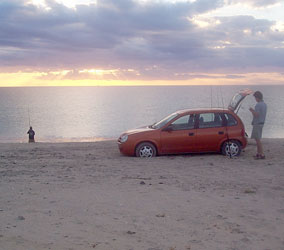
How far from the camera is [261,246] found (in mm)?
4406

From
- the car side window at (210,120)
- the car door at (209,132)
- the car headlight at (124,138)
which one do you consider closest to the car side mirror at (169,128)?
the car door at (209,132)

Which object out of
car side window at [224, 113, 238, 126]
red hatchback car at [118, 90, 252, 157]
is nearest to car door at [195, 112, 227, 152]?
red hatchback car at [118, 90, 252, 157]

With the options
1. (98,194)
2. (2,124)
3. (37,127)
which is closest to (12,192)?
(98,194)

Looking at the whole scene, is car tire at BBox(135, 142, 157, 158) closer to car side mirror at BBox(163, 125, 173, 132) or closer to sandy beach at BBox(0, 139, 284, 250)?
car side mirror at BBox(163, 125, 173, 132)

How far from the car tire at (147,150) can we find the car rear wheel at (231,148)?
204cm

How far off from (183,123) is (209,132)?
0.79m

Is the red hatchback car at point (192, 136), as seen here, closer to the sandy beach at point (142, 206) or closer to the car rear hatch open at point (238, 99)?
the car rear hatch open at point (238, 99)

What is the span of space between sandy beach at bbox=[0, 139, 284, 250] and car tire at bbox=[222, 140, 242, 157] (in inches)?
52.3

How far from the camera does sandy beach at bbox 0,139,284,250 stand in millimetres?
4527

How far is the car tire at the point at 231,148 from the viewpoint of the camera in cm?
1110

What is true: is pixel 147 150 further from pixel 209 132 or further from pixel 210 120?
pixel 210 120

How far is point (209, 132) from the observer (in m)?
11.1

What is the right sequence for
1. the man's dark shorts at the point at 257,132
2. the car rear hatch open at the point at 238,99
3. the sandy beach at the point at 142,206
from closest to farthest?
the sandy beach at the point at 142,206
the man's dark shorts at the point at 257,132
the car rear hatch open at the point at 238,99

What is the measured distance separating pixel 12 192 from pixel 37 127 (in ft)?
143
